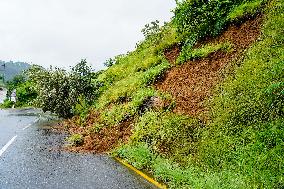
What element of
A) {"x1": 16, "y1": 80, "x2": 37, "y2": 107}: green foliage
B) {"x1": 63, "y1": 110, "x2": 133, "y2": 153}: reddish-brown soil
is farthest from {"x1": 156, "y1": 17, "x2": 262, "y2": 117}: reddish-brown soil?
{"x1": 16, "y1": 80, "x2": 37, "y2": 107}: green foliage

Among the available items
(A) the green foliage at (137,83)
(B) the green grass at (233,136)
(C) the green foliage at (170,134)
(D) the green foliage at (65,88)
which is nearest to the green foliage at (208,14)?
(A) the green foliage at (137,83)

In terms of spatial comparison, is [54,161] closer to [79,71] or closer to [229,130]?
[229,130]

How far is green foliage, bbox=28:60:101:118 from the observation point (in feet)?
95.3

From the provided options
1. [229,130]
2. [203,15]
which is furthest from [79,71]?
[229,130]

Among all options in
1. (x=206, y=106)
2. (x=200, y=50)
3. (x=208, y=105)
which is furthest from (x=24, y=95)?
(x=208, y=105)

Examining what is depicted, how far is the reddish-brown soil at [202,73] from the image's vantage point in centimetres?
1509

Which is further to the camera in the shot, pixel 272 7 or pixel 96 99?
pixel 96 99

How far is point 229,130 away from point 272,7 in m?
7.07

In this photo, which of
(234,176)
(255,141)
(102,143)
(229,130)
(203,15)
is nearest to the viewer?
(234,176)

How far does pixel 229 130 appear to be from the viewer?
450 inches

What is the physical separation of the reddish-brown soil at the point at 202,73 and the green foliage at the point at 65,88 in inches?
427

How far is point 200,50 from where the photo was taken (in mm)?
18172

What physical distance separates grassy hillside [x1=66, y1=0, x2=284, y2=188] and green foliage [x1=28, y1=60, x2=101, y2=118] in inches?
200

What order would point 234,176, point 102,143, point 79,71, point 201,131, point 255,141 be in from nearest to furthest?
point 234,176 < point 255,141 < point 201,131 < point 102,143 < point 79,71
